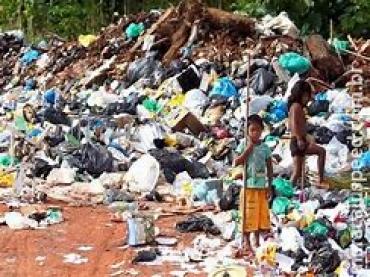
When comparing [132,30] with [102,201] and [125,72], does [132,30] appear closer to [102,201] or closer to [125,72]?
[125,72]

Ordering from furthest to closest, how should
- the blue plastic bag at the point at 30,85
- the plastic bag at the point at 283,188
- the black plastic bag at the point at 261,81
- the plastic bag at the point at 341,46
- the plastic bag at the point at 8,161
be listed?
the blue plastic bag at the point at 30,85 → the plastic bag at the point at 341,46 → the black plastic bag at the point at 261,81 → the plastic bag at the point at 8,161 → the plastic bag at the point at 283,188

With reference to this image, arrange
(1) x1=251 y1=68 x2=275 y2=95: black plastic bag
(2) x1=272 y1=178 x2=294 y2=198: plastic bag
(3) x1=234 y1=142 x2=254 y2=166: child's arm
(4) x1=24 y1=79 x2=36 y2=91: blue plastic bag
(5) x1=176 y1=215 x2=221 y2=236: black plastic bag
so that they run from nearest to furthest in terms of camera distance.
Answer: (3) x1=234 y1=142 x2=254 y2=166: child's arm < (5) x1=176 y1=215 x2=221 y2=236: black plastic bag < (2) x1=272 y1=178 x2=294 y2=198: plastic bag < (1) x1=251 y1=68 x2=275 y2=95: black plastic bag < (4) x1=24 y1=79 x2=36 y2=91: blue plastic bag

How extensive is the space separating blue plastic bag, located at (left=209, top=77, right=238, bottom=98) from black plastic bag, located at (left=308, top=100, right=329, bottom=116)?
111cm

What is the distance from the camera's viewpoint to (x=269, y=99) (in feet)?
36.0

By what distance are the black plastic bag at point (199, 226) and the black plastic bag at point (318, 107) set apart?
3.97m

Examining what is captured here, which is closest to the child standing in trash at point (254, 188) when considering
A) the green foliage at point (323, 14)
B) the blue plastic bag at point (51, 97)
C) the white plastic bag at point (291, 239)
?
the white plastic bag at point (291, 239)

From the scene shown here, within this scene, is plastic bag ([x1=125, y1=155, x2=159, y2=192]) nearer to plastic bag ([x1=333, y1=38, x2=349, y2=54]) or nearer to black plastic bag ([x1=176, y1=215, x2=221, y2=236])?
black plastic bag ([x1=176, y1=215, x2=221, y2=236])

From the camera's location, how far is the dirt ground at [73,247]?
598cm

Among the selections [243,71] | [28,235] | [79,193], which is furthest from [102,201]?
[243,71]

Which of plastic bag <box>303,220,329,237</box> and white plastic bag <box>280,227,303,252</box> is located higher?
plastic bag <box>303,220,329,237</box>

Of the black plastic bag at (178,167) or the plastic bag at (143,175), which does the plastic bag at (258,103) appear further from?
the plastic bag at (143,175)

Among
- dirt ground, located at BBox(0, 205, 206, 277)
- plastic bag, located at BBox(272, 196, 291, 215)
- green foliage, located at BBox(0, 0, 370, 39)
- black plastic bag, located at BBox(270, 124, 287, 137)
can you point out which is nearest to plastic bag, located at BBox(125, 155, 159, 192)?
dirt ground, located at BBox(0, 205, 206, 277)

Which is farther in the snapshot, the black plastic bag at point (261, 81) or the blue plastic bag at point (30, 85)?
the blue plastic bag at point (30, 85)

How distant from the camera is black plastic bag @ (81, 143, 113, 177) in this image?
9.00m
